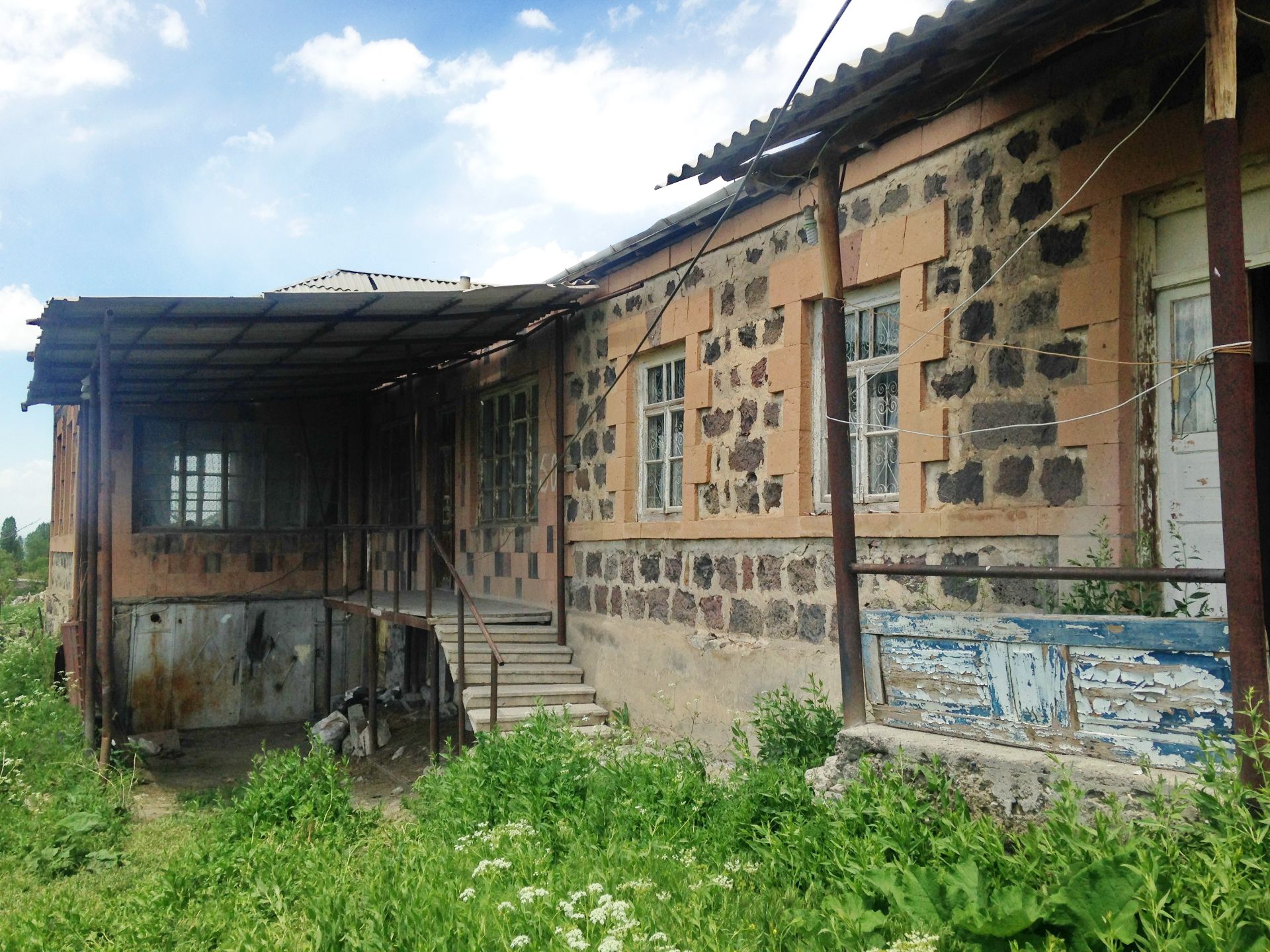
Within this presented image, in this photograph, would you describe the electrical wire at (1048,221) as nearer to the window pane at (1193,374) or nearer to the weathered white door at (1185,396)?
the weathered white door at (1185,396)

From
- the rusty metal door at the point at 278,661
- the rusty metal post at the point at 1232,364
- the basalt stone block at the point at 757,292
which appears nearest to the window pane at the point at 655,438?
the basalt stone block at the point at 757,292

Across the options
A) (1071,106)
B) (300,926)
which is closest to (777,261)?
(1071,106)

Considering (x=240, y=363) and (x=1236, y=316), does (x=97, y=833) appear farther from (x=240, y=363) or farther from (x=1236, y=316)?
(x=1236, y=316)

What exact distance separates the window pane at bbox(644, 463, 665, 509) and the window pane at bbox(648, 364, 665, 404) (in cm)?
53

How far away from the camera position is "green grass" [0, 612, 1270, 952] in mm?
3168

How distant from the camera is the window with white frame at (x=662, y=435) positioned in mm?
8703

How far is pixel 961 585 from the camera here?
18.8 feet

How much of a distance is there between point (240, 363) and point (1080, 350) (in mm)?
8370

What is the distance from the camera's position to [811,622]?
685 cm

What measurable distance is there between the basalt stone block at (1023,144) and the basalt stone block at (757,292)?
2161mm

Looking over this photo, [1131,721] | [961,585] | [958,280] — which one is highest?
[958,280]

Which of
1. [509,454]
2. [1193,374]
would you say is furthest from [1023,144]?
[509,454]

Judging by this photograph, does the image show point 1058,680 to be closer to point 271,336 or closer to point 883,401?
point 883,401

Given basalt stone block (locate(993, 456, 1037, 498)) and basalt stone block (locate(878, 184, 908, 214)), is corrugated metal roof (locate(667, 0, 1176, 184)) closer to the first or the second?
basalt stone block (locate(878, 184, 908, 214))
